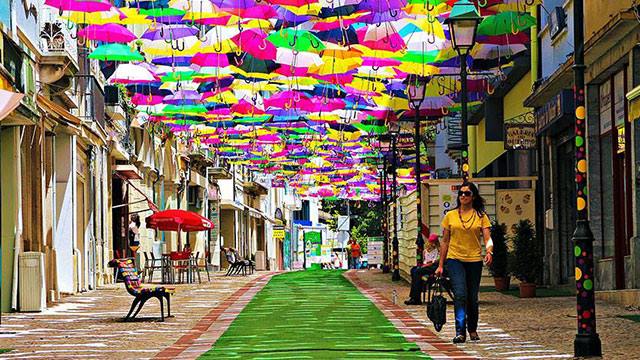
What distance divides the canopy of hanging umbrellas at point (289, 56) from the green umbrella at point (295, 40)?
3cm

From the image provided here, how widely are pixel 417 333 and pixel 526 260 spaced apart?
8.26 meters

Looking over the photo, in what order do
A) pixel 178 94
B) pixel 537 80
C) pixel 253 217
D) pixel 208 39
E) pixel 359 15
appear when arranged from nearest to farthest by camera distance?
pixel 359 15
pixel 208 39
pixel 537 80
pixel 178 94
pixel 253 217

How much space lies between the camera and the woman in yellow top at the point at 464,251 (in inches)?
558

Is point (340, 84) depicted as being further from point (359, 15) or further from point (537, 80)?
point (359, 15)

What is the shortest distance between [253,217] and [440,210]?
2202 inches

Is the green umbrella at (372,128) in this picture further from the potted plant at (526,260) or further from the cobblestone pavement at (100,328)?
the potted plant at (526,260)

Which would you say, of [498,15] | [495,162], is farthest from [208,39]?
[495,162]

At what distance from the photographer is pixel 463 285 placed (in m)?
14.1

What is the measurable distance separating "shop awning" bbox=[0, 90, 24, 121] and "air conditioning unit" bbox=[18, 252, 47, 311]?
8.21 meters

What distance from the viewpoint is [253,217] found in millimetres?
86125

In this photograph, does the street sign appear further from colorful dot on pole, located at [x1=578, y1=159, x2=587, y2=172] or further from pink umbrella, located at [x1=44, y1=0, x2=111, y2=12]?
colorful dot on pole, located at [x1=578, y1=159, x2=587, y2=172]

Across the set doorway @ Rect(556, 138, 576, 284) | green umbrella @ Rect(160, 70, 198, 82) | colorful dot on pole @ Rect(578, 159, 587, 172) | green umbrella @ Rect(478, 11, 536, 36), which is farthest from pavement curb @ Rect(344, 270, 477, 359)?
green umbrella @ Rect(160, 70, 198, 82)

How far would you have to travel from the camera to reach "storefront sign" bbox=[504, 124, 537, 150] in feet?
99.7

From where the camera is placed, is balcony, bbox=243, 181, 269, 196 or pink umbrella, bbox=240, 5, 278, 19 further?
balcony, bbox=243, 181, 269, 196
